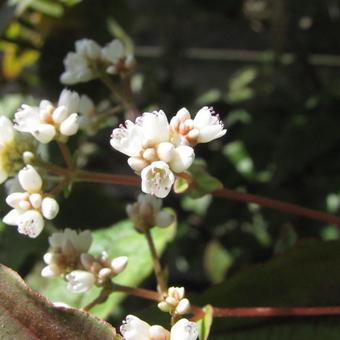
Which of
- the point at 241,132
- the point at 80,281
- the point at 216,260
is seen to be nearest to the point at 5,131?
the point at 80,281

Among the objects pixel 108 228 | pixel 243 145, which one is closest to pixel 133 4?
pixel 243 145

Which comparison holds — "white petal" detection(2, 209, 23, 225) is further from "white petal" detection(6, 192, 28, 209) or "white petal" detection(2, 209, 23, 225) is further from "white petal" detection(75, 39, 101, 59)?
"white petal" detection(75, 39, 101, 59)

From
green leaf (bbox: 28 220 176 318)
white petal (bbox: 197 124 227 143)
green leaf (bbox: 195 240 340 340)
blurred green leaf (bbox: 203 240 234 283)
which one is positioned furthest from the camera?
blurred green leaf (bbox: 203 240 234 283)

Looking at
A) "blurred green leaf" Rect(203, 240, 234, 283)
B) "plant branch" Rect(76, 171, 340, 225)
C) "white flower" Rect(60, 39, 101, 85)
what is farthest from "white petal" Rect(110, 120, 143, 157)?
"blurred green leaf" Rect(203, 240, 234, 283)

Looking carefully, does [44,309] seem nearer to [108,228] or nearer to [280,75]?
[108,228]

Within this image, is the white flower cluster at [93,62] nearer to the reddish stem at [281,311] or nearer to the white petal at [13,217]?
the white petal at [13,217]

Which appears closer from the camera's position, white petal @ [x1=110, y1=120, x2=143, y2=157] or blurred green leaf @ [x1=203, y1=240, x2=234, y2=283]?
white petal @ [x1=110, y1=120, x2=143, y2=157]
